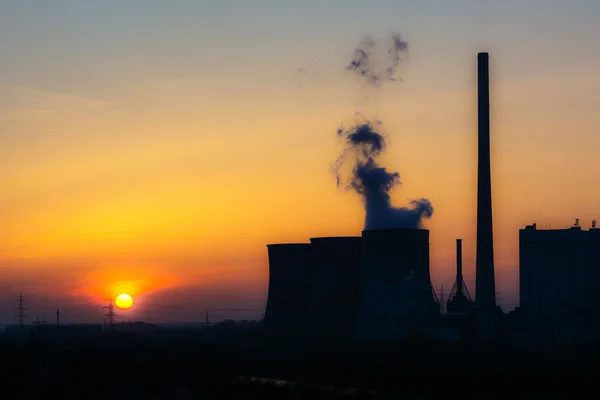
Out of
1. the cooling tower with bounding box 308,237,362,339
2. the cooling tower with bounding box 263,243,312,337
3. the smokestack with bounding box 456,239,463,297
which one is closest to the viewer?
the cooling tower with bounding box 308,237,362,339

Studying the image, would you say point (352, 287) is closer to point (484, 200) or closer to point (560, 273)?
point (484, 200)

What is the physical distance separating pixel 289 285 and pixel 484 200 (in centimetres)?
1133

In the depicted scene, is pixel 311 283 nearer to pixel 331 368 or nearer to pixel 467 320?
pixel 467 320

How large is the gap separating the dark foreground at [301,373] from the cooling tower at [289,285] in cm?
209

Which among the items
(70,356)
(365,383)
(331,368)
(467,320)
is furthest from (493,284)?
(70,356)

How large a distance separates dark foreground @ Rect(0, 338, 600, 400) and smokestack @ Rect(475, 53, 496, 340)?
306 cm

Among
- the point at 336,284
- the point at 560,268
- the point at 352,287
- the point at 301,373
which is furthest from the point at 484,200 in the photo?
the point at 301,373

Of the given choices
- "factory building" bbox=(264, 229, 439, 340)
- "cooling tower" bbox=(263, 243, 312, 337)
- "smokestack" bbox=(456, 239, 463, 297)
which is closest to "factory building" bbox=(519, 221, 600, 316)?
"smokestack" bbox=(456, 239, 463, 297)

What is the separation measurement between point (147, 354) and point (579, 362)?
2074 centimetres

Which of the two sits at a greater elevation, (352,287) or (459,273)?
(459,273)

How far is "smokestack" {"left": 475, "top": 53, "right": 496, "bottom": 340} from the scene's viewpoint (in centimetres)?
4794

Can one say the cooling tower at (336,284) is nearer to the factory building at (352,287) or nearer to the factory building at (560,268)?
→ the factory building at (352,287)

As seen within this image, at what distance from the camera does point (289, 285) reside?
54.6 metres

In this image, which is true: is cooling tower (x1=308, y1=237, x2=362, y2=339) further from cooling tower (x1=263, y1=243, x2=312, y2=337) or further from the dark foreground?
the dark foreground
